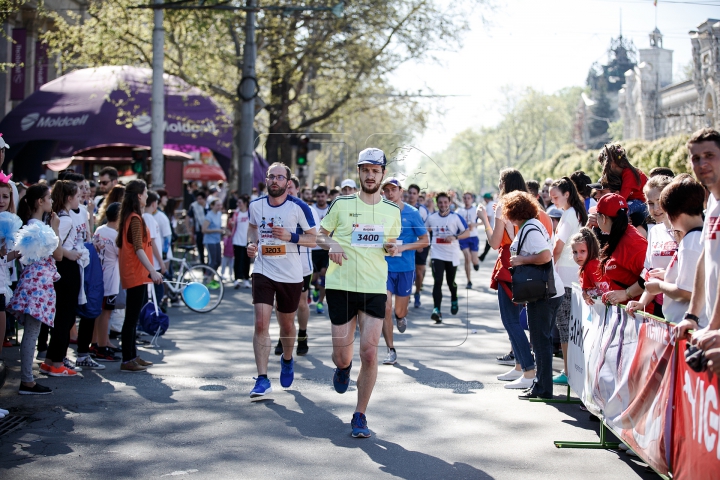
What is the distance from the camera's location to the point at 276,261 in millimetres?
7898

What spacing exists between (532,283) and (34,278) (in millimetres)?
4390

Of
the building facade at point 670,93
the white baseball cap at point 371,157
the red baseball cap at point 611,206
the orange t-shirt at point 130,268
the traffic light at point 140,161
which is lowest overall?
the orange t-shirt at point 130,268

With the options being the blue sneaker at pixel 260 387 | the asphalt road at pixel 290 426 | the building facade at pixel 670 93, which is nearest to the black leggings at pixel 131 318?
the asphalt road at pixel 290 426

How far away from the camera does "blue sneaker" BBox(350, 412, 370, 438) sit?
6.40m

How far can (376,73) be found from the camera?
27609 millimetres

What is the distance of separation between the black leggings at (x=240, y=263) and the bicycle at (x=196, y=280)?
278cm

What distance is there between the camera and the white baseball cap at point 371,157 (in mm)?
6608

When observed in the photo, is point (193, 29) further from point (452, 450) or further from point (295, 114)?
point (452, 450)

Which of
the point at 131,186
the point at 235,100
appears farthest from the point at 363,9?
the point at 131,186

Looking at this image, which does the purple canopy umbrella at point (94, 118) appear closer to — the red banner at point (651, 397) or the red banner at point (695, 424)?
the red banner at point (651, 397)

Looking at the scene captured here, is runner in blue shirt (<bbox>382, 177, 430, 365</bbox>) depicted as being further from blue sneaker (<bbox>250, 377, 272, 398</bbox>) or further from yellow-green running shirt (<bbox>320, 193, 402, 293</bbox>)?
yellow-green running shirt (<bbox>320, 193, 402, 293</bbox>)

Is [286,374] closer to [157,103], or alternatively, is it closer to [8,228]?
[8,228]

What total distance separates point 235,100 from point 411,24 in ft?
19.1

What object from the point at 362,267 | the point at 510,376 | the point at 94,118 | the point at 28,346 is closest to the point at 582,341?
the point at 362,267
